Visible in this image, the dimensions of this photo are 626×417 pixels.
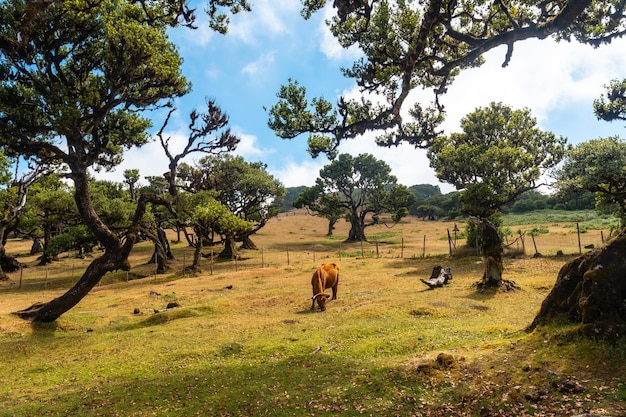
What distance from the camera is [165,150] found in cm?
3419

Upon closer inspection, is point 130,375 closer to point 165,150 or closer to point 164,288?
point 164,288

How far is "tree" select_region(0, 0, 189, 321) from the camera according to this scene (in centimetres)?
1468

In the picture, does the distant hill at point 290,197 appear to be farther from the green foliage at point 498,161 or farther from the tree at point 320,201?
the green foliage at point 498,161

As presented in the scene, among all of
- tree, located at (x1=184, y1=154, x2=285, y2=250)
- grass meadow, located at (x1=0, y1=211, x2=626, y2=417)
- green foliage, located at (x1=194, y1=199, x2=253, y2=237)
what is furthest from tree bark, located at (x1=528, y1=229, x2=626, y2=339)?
tree, located at (x1=184, y1=154, x2=285, y2=250)

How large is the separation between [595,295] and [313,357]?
20.8 ft

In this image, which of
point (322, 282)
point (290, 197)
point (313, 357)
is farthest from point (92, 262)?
point (290, 197)

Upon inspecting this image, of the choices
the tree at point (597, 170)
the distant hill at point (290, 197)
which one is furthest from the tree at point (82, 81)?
the distant hill at point (290, 197)

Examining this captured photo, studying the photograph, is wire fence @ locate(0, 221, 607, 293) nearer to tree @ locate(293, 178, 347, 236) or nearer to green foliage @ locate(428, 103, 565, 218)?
green foliage @ locate(428, 103, 565, 218)

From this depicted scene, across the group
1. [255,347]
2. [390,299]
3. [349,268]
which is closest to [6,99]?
[255,347]

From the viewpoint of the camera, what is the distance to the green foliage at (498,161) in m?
32.9

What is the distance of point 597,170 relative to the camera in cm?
2675

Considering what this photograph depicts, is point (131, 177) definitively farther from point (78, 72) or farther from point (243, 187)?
point (78, 72)

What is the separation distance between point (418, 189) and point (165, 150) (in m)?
129

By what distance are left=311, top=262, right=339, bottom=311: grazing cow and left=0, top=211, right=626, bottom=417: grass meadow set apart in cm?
57
